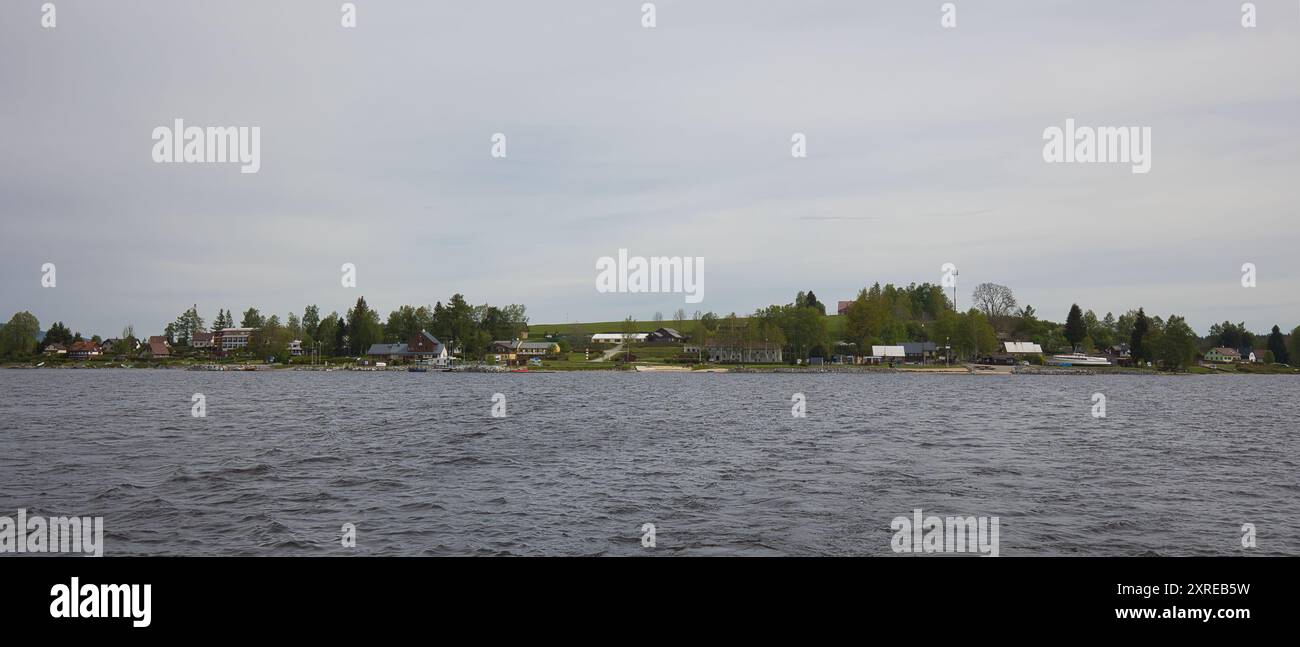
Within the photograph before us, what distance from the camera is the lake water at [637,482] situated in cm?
2155

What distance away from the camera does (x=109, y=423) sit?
185 ft

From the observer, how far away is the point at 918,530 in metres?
21.9

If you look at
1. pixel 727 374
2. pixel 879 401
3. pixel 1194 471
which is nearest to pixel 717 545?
pixel 1194 471

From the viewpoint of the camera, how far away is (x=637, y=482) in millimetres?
30875

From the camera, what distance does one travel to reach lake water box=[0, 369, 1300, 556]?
2155 cm
